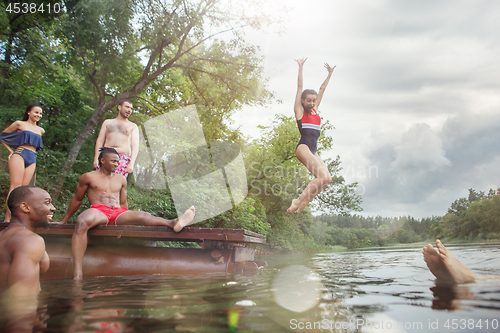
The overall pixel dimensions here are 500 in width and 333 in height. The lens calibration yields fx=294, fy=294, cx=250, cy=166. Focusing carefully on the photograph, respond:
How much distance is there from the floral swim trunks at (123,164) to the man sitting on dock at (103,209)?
2.25ft

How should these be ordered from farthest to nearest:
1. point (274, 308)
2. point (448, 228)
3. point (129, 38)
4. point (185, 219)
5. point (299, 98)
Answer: point (448, 228) → point (129, 38) → point (299, 98) → point (185, 219) → point (274, 308)

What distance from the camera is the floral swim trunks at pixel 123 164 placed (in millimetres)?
5246

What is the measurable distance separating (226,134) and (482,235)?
191ft

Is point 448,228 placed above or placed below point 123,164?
below

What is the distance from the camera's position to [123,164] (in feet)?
17.5

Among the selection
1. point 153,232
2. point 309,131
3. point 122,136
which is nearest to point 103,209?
point 153,232

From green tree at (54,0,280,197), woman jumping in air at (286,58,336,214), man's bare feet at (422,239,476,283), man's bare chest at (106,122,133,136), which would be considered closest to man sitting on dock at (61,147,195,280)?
man's bare chest at (106,122,133,136)

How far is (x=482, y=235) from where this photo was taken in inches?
2114

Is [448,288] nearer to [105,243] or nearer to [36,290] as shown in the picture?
[36,290]

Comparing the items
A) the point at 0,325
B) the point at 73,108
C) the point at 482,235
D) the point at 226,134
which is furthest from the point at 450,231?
the point at 0,325

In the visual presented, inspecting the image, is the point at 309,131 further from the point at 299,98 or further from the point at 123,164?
the point at 123,164

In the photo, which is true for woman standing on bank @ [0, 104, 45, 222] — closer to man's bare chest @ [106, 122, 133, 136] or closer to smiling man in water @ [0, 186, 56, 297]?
man's bare chest @ [106, 122, 133, 136]

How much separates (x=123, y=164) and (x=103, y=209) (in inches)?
51.3

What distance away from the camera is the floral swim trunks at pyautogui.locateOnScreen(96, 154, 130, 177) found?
525cm
